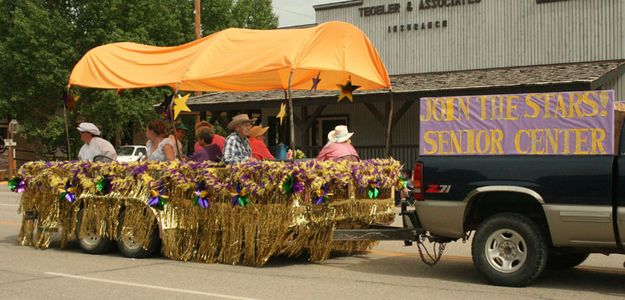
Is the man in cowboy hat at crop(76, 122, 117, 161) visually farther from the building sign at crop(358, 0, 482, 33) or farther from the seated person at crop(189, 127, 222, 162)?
the building sign at crop(358, 0, 482, 33)

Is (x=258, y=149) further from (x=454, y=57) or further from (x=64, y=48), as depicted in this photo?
(x=64, y=48)

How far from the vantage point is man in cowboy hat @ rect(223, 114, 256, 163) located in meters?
9.67

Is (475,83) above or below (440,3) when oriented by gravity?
below

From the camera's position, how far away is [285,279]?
8242 millimetres

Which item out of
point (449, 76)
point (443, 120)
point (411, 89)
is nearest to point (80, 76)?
point (443, 120)

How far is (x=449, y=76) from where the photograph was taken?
24484mm

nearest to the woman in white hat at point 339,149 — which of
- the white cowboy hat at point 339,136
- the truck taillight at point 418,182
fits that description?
the white cowboy hat at point 339,136

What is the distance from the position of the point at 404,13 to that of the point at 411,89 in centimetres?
559

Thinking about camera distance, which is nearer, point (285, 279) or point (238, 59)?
point (285, 279)

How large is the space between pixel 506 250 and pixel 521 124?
132 cm

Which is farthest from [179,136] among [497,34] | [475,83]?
[497,34]

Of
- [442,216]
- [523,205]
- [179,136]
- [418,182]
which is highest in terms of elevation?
[179,136]

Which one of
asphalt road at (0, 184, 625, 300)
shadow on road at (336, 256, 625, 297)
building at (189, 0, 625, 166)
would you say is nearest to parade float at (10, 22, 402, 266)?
asphalt road at (0, 184, 625, 300)

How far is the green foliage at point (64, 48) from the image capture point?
104 feet
